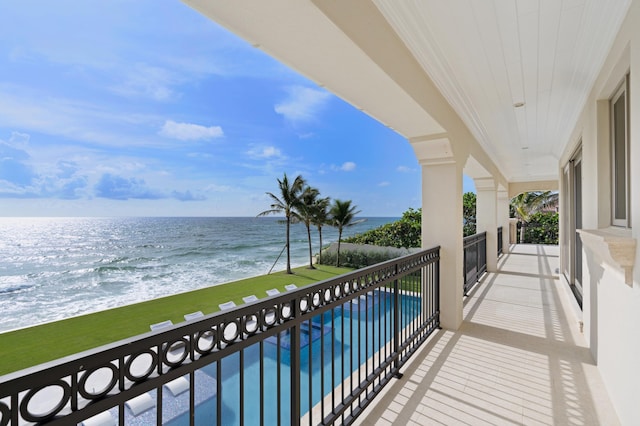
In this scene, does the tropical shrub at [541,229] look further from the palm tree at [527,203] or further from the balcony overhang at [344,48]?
the balcony overhang at [344,48]

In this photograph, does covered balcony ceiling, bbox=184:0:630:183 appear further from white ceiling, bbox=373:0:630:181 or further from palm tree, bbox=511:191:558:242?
palm tree, bbox=511:191:558:242

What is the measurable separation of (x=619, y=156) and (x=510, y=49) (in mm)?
1057

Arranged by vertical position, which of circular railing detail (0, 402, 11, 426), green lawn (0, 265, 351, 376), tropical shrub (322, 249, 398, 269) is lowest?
green lawn (0, 265, 351, 376)

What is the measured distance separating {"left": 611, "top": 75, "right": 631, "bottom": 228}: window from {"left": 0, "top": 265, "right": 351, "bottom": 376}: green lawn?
10691 mm

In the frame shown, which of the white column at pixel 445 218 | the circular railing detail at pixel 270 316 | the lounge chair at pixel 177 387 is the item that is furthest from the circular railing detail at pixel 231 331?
the lounge chair at pixel 177 387

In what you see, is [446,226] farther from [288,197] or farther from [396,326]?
[288,197]

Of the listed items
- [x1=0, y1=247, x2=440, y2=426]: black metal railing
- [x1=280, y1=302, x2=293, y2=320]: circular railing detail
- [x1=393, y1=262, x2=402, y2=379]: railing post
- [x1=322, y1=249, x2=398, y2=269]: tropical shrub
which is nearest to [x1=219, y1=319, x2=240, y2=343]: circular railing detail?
[x1=0, y1=247, x2=440, y2=426]: black metal railing

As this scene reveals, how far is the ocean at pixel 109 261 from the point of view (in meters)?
17.8

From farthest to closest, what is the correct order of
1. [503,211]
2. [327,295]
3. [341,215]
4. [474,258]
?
[341,215], [503,211], [474,258], [327,295]

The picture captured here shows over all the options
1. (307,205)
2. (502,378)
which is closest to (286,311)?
(502,378)

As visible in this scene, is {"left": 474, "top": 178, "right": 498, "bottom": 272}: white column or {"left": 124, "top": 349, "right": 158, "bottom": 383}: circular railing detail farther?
{"left": 474, "top": 178, "right": 498, "bottom": 272}: white column

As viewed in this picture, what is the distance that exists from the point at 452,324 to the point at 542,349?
2.55 ft

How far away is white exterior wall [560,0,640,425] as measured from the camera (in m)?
1.45

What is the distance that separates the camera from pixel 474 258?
5.37m
